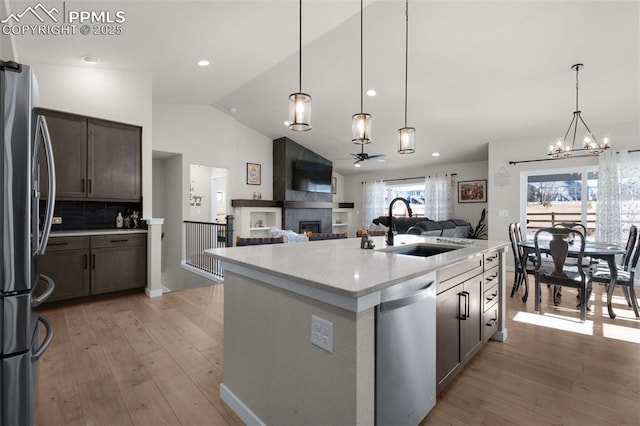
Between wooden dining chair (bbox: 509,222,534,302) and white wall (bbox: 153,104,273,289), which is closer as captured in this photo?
wooden dining chair (bbox: 509,222,534,302)


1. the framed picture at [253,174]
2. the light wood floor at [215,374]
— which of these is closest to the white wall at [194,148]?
the framed picture at [253,174]

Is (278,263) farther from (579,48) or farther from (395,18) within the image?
(579,48)

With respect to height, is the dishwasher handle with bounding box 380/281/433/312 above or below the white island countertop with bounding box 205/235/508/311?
below

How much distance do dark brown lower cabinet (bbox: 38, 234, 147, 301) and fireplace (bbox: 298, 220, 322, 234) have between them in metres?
4.72

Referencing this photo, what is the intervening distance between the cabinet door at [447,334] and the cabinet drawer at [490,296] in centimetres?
58

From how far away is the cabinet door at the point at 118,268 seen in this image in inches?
145

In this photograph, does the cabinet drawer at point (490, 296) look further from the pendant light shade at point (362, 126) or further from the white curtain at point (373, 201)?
the white curtain at point (373, 201)

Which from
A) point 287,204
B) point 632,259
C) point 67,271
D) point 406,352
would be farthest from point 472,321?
point 287,204

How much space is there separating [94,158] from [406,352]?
4.22 m

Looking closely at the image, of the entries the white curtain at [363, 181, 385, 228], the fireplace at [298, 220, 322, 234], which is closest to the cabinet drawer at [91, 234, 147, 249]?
the fireplace at [298, 220, 322, 234]

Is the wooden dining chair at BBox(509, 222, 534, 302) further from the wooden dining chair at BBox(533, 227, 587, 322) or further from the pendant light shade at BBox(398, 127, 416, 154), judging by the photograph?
the pendant light shade at BBox(398, 127, 416, 154)

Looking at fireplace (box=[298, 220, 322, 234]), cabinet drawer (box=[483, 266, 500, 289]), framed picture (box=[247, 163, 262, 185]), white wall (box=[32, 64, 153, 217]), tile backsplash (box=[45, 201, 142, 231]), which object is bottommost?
cabinet drawer (box=[483, 266, 500, 289])

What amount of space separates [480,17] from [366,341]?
3830 mm

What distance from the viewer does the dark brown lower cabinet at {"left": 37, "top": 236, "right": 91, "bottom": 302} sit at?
3.34 metres
